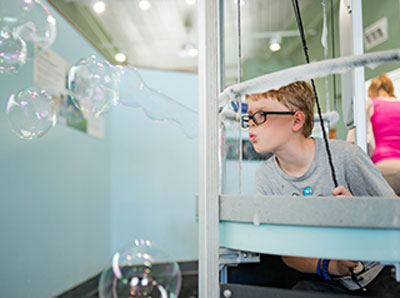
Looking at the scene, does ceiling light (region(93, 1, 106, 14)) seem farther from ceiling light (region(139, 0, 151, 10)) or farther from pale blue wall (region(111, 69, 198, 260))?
pale blue wall (region(111, 69, 198, 260))

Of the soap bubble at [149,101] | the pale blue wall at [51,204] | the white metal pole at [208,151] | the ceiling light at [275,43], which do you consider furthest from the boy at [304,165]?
the ceiling light at [275,43]

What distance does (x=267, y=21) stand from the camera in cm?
354

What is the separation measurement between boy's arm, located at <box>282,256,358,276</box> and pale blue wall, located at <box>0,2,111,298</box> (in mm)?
1549

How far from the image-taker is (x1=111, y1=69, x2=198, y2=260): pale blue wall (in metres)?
3.73

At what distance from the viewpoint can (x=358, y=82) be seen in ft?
4.92

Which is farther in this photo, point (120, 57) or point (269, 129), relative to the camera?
point (120, 57)

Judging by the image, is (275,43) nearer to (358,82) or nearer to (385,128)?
(385,128)

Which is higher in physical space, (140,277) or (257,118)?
(257,118)

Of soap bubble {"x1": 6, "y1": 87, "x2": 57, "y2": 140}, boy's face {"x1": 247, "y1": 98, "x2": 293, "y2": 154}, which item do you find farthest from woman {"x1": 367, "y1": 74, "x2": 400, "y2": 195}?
soap bubble {"x1": 6, "y1": 87, "x2": 57, "y2": 140}

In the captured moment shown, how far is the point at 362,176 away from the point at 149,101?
0.97 m

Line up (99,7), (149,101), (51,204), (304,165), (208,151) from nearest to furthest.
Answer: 1. (208,151)
2. (304,165)
3. (149,101)
4. (51,204)
5. (99,7)

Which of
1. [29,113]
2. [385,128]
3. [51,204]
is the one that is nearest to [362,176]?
[385,128]

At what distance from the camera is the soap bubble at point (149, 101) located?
154 centimetres

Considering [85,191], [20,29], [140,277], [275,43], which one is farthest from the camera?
[275,43]
